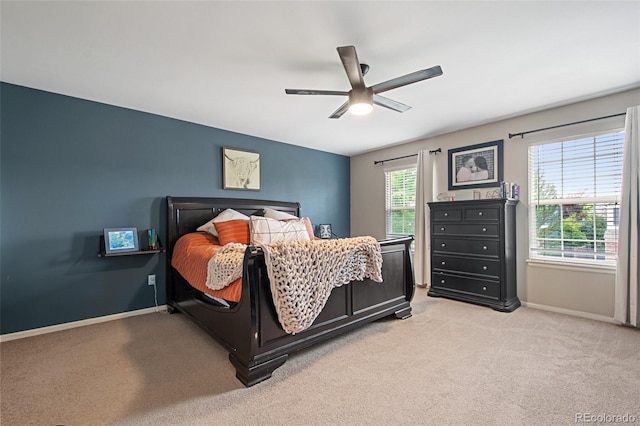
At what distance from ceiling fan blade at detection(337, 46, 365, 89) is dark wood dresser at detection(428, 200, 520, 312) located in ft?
7.70

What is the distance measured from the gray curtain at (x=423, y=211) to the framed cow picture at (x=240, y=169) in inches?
97.5

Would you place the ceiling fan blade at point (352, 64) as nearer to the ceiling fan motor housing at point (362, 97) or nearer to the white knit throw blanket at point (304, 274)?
the ceiling fan motor housing at point (362, 97)

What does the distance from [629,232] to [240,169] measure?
442 cm

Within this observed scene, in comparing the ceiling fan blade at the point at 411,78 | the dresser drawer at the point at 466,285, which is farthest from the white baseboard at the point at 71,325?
the dresser drawer at the point at 466,285

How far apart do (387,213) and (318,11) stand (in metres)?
3.84

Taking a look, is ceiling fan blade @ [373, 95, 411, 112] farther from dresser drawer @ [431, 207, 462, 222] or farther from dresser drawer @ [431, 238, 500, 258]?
dresser drawer @ [431, 238, 500, 258]

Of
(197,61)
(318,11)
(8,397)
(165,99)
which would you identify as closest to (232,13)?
(318,11)

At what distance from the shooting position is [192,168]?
12.3 feet

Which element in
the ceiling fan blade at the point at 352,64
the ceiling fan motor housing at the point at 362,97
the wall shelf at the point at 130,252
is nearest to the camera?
the ceiling fan blade at the point at 352,64

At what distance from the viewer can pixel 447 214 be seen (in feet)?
12.8

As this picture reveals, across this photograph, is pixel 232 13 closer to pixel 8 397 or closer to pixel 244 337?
pixel 244 337

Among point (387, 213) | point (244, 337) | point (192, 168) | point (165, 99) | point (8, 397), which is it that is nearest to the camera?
point (8, 397)

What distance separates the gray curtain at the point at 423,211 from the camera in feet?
14.5

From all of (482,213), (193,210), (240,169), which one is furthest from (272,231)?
(482,213)
